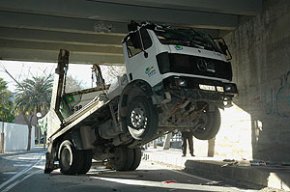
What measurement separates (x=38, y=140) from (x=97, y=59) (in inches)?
2067

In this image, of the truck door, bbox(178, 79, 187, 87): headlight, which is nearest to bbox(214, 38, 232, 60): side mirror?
bbox(178, 79, 187, 87): headlight

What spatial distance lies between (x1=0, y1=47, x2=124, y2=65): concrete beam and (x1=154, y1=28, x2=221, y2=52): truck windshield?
10.6 m

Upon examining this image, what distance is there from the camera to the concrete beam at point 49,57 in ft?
66.7

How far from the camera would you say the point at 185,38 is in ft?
31.8

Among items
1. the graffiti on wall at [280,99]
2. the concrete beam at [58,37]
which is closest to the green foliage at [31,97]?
the concrete beam at [58,37]

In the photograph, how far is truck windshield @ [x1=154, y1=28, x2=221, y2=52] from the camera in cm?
935

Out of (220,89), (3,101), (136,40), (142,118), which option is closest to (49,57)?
(136,40)

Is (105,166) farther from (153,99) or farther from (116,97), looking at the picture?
(153,99)

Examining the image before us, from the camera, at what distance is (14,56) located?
2108cm

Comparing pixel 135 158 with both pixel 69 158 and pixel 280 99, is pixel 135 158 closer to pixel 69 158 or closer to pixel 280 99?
pixel 69 158

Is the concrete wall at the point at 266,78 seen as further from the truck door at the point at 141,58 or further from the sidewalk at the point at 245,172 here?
→ the truck door at the point at 141,58

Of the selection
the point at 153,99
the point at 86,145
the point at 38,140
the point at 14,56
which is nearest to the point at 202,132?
the point at 153,99

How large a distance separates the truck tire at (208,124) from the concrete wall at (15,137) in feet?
104

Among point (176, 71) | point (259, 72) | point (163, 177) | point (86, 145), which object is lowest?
point (163, 177)
